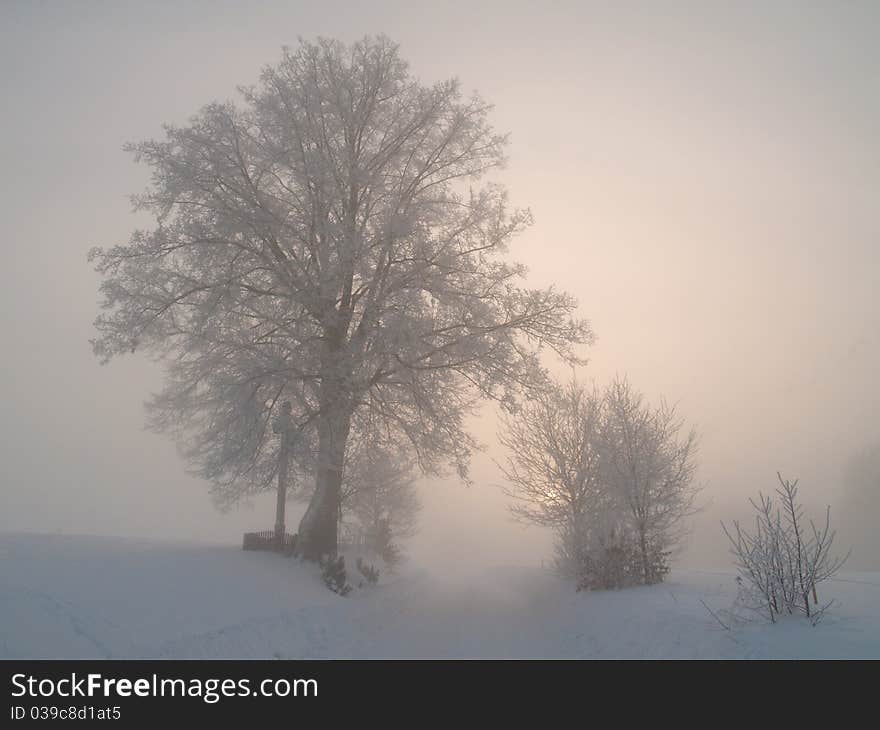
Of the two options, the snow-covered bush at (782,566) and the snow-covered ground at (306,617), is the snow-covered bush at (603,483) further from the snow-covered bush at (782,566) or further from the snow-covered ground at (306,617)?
the snow-covered bush at (782,566)

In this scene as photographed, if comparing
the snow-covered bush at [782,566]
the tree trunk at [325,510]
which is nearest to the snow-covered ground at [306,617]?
the snow-covered bush at [782,566]

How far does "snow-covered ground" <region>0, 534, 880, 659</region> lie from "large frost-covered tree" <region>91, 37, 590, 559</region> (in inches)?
123

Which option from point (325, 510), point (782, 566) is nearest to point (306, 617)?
point (325, 510)

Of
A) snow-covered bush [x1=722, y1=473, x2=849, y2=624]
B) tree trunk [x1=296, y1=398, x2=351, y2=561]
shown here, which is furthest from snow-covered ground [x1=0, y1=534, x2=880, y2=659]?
tree trunk [x1=296, y1=398, x2=351, y2=561]

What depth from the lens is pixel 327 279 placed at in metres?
15.5

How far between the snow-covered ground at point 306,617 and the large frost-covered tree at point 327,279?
3.14 meters

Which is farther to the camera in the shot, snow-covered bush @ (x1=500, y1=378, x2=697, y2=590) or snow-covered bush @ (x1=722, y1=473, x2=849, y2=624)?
snow-covered bush @ (x1=500, y1=378, x2=697, y2=590)

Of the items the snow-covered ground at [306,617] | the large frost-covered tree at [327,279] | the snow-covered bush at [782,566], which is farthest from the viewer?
the large frost-covered tree at [327,279]

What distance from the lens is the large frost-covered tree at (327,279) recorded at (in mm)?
15484

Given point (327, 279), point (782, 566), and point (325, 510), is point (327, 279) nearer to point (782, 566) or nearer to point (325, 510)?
point (325, 510)

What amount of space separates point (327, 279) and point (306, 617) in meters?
8.19

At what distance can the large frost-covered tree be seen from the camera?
15.5 meters

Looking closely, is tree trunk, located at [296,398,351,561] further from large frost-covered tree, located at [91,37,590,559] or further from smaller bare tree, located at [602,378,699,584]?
smaller bare tree, located at [602,378,699,584]

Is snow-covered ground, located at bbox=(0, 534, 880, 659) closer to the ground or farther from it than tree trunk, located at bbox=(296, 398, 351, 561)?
closer to the ground
